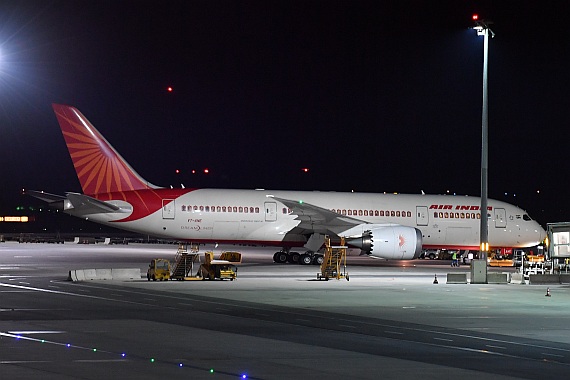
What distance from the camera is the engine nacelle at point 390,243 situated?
39.8 metres

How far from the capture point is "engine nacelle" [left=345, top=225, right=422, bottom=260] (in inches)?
1567

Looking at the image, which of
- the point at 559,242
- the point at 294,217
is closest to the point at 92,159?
the point at 294,217

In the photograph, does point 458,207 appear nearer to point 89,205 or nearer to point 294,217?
point 294,217

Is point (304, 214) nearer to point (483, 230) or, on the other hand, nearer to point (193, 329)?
point (483, 230)

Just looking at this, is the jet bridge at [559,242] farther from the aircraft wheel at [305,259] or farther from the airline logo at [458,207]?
the aircraft wheel at [305,259]

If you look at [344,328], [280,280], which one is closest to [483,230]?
[280,280]

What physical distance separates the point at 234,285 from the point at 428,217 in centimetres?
2252

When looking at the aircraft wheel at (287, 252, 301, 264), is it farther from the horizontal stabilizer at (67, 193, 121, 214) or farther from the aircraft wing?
the horizontal stabilizer at (67, 193, 121, 214)

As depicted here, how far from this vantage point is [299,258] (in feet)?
153

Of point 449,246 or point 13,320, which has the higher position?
point 449,246

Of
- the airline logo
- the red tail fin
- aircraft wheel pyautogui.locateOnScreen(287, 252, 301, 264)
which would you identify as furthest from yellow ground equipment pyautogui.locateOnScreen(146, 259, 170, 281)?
the airline logo

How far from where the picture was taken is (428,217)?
161 feet

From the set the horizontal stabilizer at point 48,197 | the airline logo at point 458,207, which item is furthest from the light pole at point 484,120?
the horizontal stabilizer at point 48,197

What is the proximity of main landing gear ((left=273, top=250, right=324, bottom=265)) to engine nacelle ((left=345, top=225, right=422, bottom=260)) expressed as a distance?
5.92m
